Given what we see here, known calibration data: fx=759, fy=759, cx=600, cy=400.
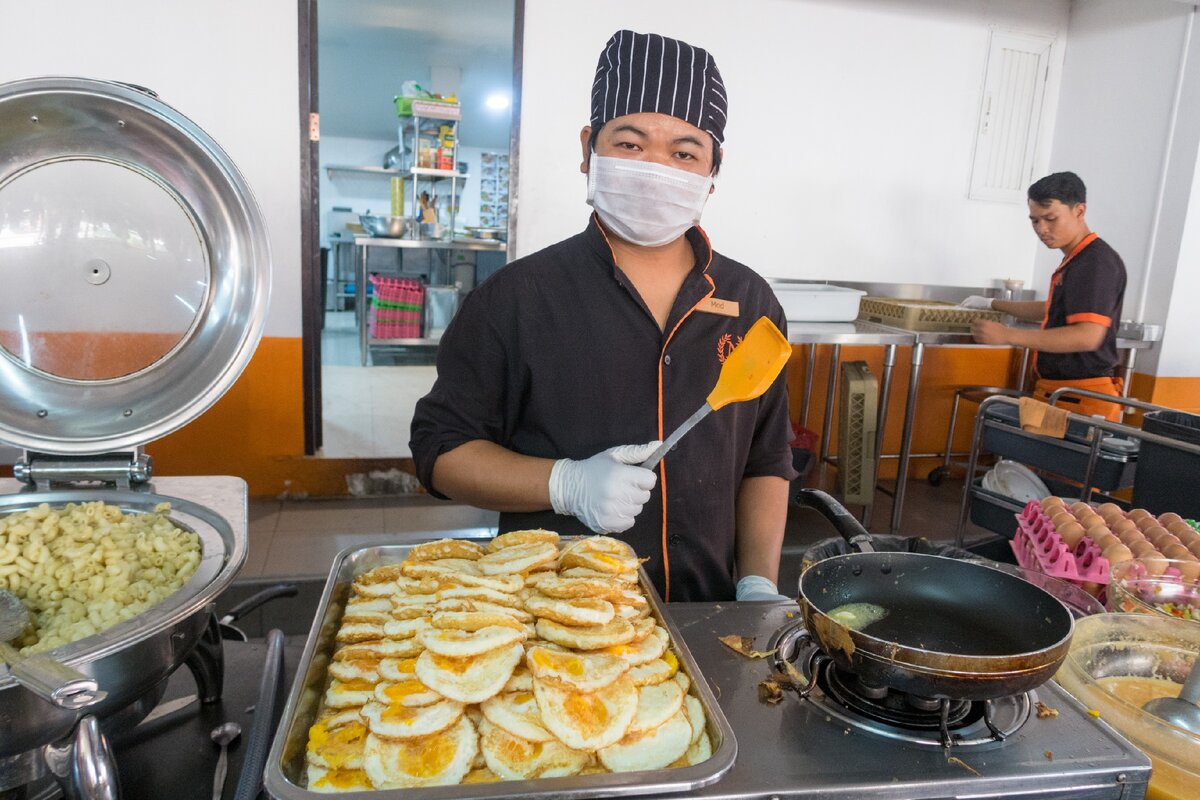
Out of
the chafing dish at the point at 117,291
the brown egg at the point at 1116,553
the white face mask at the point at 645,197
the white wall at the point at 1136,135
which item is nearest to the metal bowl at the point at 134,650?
the chafing dish at the point at 117,291

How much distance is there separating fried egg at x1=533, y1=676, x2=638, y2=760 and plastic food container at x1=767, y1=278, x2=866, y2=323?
10.4ft

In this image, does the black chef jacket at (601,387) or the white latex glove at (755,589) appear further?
the black chef jacket at (601,387)

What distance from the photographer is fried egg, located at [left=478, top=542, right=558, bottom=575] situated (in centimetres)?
95

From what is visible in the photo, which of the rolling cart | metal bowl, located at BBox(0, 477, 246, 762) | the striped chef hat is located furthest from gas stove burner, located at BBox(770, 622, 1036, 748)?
the rolling cart

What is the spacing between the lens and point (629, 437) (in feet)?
4.75

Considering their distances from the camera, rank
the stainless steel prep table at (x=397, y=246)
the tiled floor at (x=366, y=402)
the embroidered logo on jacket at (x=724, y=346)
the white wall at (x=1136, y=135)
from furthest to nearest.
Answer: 1. the stainless steel prep table at (x=397, y=246)
2. the tiled floor at (x=366, y=402)
3. the white wall at (x=1136, y=135)
4. the embroidered logo on jacket at (x=724, y=346)

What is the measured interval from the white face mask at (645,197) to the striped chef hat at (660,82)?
9 centimetres

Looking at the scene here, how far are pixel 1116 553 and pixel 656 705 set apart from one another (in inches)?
42.5

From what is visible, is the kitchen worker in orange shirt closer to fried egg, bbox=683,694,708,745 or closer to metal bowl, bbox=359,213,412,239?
fried egg, bbox=683,694,708,745

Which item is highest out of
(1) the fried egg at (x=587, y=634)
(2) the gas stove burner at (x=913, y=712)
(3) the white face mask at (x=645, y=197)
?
(3) the white face mask at (x=645, y=197)

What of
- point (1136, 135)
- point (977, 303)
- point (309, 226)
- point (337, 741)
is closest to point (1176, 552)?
point (337, 741)

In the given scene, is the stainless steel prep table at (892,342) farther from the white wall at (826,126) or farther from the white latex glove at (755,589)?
the white latex glove at (755,589)

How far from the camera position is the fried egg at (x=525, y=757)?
675mm

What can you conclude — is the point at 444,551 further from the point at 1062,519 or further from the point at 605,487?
the point at 1062,519
